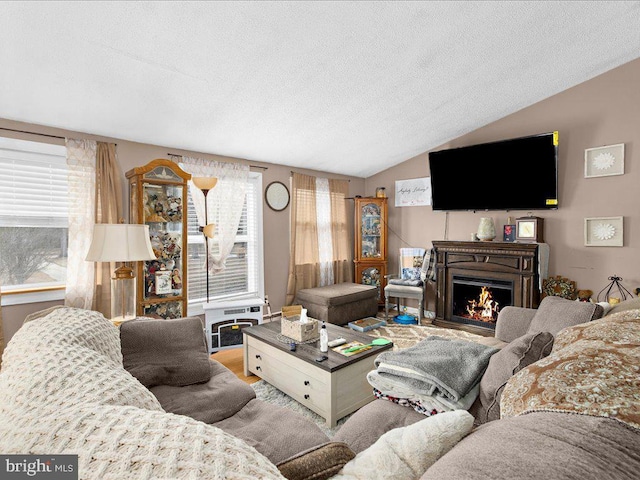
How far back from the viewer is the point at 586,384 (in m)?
0.72

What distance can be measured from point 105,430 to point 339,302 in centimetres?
372

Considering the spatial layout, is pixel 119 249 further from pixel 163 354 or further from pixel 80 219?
pixel 80 219

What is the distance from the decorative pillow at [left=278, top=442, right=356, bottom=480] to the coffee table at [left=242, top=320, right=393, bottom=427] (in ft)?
4.09

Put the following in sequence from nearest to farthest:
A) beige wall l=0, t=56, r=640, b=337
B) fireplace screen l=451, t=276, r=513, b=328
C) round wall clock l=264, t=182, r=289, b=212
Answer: beige wall l=0, t=56, r=640, b=337
fireplace screen l=451, t=276, r=513, b=328
round wall clock l=264, t=182, r=289, b=212

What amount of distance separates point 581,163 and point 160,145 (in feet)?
15.2

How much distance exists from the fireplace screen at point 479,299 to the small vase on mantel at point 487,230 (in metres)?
0.53

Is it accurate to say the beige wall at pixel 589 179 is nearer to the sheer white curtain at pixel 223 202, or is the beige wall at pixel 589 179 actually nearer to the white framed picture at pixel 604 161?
the white framed picture at pixel 604 161

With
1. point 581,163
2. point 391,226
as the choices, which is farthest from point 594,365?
point 391,226

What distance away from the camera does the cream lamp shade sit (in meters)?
2.25

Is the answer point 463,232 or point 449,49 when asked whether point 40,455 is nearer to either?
point 449,49

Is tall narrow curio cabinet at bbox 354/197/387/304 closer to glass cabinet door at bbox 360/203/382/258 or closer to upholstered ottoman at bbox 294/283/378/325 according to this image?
glass cabinet door at bbox 360/203/382/258

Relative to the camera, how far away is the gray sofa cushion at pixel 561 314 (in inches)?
74.8
